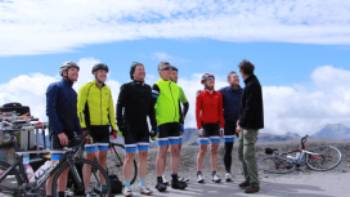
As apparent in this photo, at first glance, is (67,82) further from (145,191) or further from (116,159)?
(116,159)

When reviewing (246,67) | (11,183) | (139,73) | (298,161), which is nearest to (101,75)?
(139,73)

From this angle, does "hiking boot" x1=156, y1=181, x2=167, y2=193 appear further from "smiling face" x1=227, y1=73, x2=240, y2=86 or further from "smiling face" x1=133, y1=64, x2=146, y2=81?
"smiling face" x1=227, y1=73, x2=240, y2=86

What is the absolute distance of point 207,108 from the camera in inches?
472

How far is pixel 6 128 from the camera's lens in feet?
32.4

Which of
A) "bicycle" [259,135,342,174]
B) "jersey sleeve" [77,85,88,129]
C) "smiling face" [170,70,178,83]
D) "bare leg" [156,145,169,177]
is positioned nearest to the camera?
"jersey sleeve" [77,85,88,129]

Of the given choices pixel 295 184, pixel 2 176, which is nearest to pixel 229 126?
pixel 295 184

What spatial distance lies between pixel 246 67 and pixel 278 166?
4.49 meters

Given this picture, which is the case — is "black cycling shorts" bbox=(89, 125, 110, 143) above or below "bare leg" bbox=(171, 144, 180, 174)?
above

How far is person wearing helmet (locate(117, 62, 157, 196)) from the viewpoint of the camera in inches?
406

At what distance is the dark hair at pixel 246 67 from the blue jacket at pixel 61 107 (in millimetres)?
3068

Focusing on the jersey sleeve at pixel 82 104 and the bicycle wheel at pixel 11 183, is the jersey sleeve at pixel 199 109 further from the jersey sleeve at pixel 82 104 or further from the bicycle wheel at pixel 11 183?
the bicycle wheel at pixel 11 183

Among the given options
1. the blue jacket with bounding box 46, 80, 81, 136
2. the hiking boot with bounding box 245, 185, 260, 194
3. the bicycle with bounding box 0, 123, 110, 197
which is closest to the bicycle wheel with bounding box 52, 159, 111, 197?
the bicycle with bounding box 0, 123, 110, 197

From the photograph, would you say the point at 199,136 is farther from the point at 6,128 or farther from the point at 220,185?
the point at 6,128

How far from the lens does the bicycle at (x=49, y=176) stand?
354 inches
